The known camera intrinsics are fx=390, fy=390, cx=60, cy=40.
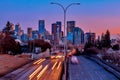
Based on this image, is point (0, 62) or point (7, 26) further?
point (7, 26)

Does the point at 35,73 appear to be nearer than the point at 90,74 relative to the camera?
Yes

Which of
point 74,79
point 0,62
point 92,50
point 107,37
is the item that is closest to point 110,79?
point 74,79

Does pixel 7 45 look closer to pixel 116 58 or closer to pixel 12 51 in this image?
pixel 12 51

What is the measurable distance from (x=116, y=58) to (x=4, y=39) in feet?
146

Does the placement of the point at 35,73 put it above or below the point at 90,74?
above

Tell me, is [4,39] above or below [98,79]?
above

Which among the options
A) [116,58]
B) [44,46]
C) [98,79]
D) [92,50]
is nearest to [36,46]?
[44,46]

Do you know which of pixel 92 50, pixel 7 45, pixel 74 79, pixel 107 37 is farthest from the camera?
pixel 107 37

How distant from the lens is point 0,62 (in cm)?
8588

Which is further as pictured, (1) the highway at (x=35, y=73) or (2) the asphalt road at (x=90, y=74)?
(2) the asphalt road at (x=90, y=74)

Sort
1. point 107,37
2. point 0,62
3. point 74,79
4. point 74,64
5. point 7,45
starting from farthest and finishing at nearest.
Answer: point 107,37
point 7,45
point 74,64
point 0,62
point 74,79

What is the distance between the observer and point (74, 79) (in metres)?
49.1

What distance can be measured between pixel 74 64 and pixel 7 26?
62.3 meters

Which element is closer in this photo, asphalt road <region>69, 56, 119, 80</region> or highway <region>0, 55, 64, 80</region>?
highway <region>0, 55, 64, 80</region>
